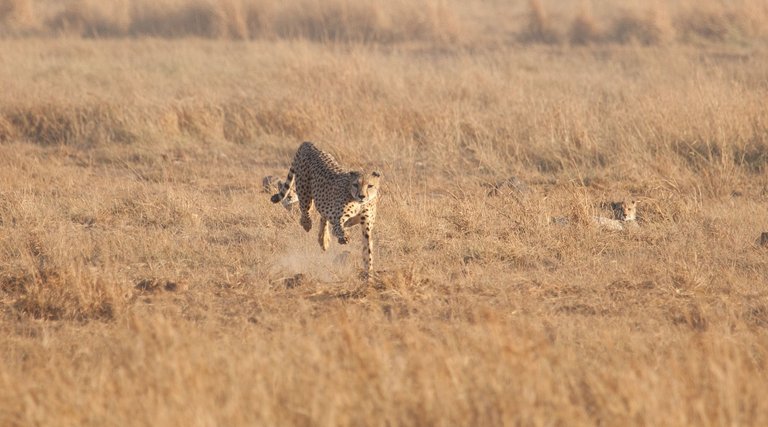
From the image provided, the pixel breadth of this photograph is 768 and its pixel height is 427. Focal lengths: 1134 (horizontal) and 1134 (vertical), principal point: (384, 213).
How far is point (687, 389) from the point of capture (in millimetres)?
4105

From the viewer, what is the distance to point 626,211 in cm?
800

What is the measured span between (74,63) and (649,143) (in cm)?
835

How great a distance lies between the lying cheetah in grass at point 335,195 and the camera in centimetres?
634

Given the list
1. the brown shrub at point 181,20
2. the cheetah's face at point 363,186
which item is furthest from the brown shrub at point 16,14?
the cheetah's face at point 363,186

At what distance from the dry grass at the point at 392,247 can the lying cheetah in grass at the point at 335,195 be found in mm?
245

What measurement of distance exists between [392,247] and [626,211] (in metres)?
1.81

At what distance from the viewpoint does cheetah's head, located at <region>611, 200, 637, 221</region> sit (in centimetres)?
799

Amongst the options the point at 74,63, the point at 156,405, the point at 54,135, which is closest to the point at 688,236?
the point at 156,405

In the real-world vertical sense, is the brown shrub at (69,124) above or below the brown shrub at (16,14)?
below

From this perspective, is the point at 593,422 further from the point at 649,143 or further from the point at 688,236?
the point at 649,143

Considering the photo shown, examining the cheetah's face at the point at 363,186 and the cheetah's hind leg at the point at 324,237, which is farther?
the cheetah's hind leg at the point at 324,237

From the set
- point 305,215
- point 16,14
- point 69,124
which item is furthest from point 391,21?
point 305,215

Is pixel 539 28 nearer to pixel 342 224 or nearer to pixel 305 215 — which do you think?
pixel 305 215

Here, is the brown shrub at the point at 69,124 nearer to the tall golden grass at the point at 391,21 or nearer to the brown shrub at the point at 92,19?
the tall golden grass at the point at 391,21
